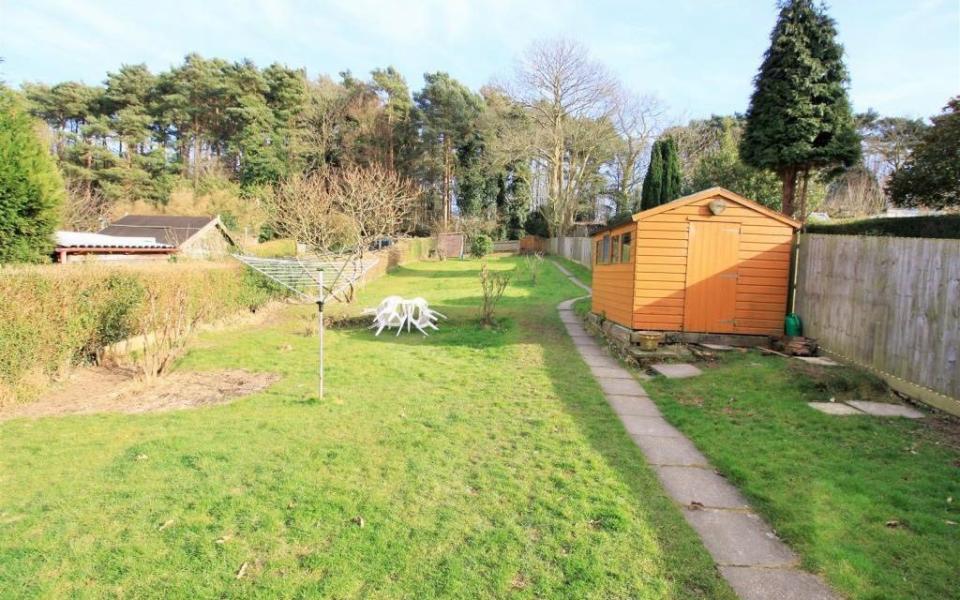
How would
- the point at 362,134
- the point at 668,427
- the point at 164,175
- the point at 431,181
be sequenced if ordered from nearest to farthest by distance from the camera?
the point at 668,427, the point at 164,175, the point at 362,134, the point at 431,181

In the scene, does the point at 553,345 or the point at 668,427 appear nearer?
the point at 668,427

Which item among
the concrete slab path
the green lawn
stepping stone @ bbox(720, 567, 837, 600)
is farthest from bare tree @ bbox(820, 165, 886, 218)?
stepping stone @ bbox(720, 567, 837, 600)

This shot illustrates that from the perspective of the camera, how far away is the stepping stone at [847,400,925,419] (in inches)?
209

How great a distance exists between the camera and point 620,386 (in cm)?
718

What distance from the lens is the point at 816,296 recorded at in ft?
26.8

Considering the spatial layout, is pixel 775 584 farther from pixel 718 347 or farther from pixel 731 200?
pixel 731 200

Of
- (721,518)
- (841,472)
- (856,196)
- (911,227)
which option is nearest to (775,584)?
(721,518)

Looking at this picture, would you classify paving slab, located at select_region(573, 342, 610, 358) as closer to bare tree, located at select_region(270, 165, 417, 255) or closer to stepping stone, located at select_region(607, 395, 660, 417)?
stepping stone, located at select_region(607, 395, 660, 417)

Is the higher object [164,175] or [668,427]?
[164,175]

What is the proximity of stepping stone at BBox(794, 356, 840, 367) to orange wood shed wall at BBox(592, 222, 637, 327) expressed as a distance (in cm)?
270

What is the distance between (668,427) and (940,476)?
219 cm

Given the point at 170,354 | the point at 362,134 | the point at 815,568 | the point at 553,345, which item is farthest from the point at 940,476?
the point at 362,134

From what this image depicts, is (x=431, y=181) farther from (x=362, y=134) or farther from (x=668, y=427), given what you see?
(x=668, y=427)

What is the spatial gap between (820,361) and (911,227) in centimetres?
519
